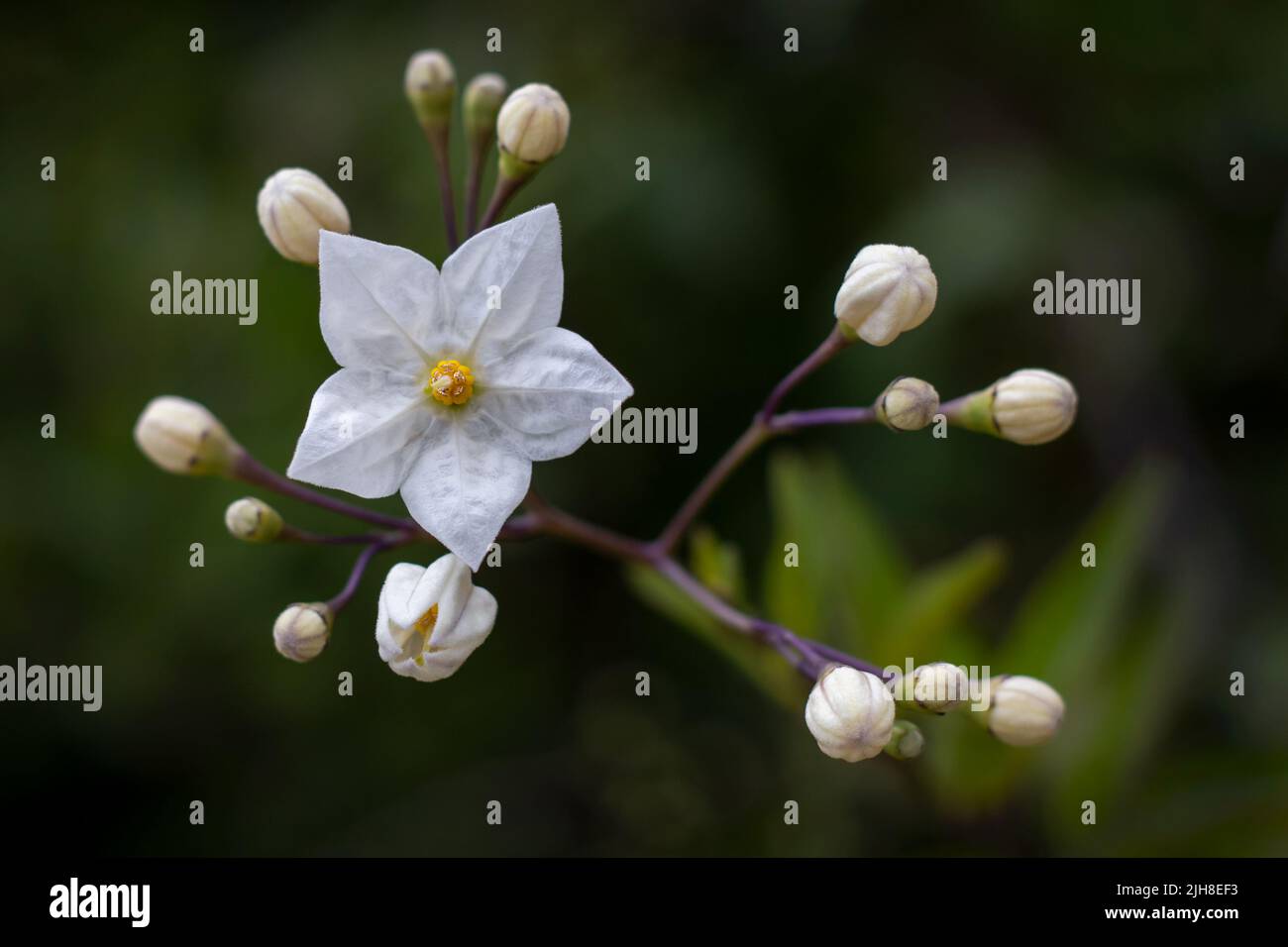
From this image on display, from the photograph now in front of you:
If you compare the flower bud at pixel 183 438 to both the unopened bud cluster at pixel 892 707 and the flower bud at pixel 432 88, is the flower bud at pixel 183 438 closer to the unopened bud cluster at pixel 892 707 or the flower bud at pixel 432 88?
the flower bud at pixel 432 88

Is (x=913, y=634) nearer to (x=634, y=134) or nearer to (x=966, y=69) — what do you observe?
(x=634, y=134)

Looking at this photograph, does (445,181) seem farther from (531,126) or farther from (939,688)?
(939,688)

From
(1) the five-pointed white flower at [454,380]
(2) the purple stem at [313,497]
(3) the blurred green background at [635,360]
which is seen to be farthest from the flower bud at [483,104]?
(3) the blurred green background at [635,360]

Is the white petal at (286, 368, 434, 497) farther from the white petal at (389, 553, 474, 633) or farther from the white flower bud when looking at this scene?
the white flower bud

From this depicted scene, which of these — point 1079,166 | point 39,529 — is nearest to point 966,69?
point 1079,166
